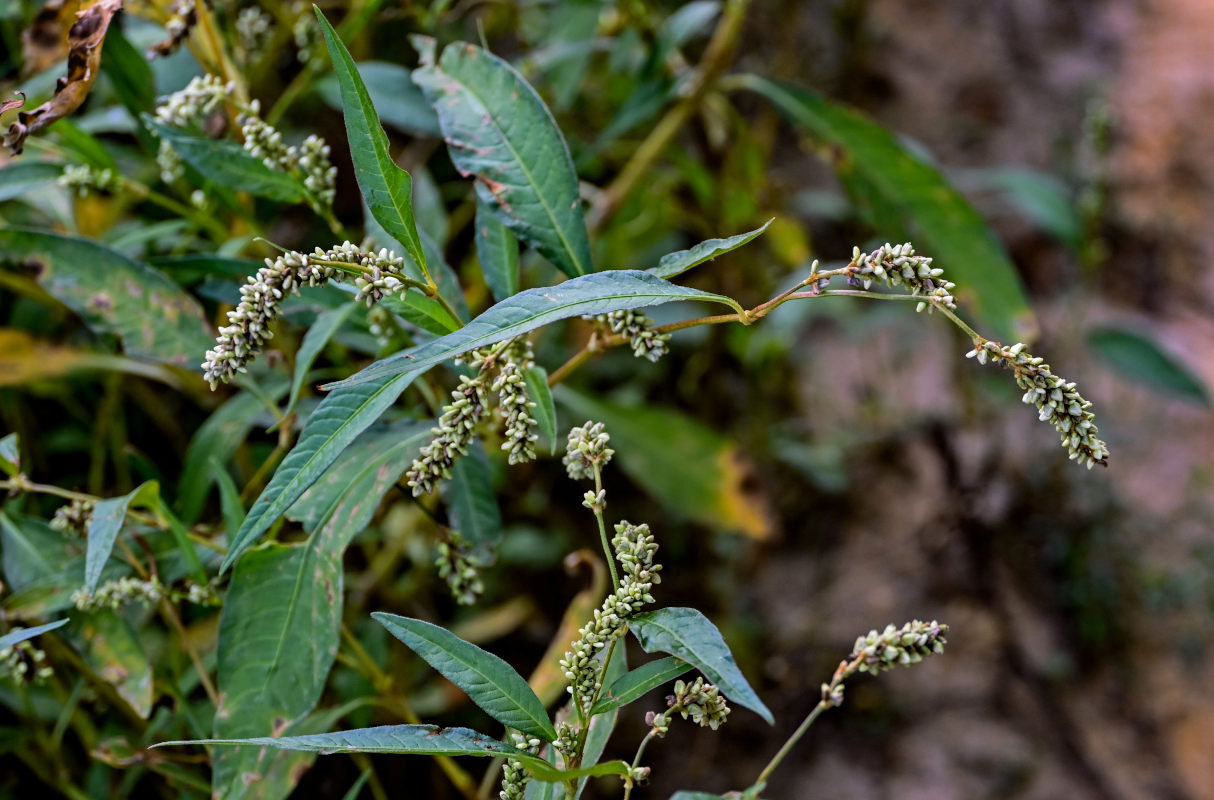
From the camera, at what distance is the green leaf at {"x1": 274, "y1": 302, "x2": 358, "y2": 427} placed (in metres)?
0.64

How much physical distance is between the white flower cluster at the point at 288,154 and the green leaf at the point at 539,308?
26cm

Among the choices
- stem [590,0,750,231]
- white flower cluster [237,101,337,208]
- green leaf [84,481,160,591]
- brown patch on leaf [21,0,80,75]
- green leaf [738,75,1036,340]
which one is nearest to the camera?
green leaf [84,481,160,591]

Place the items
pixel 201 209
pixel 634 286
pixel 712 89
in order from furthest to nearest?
pixel 712 89 < pixel 201 209 < pixel 634 286

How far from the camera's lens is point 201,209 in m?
0.88

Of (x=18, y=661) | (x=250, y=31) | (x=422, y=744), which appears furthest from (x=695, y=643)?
(x=250, y=31)

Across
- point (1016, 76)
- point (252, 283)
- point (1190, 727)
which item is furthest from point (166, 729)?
point (1016, 76)

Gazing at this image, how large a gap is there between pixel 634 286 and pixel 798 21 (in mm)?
1885

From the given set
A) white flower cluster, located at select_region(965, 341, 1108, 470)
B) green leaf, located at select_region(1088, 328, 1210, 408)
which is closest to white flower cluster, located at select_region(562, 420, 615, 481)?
white flower cluster, located at select_region(965, 341, 1108, 470)

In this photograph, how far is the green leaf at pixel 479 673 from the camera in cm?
53

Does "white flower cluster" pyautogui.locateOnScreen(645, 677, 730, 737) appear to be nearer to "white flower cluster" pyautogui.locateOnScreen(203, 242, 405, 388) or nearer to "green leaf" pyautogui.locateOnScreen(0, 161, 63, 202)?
"white flower cluster" pyautogui.locateOnScreen(203, 242, 405, 388)

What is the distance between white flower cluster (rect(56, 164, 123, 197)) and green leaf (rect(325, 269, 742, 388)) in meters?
0.46

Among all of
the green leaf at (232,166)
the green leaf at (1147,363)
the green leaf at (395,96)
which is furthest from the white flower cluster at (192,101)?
the green leaf at (1147,363)

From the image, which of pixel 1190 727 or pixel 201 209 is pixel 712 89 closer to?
pixel 201 209

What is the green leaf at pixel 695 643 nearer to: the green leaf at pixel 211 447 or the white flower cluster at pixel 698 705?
the white flower cluster at pixel 698 705
